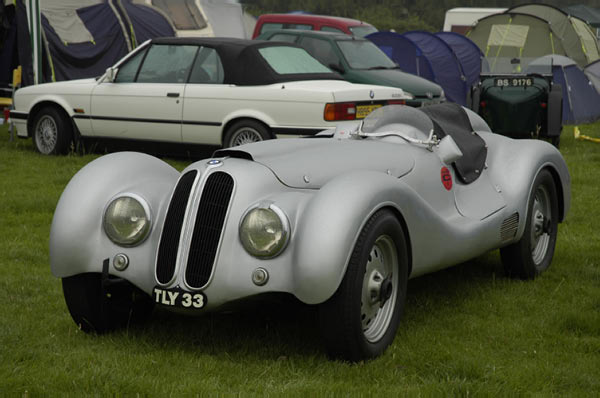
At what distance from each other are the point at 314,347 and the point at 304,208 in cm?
71

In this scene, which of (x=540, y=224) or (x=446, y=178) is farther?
(x=540, y=224)

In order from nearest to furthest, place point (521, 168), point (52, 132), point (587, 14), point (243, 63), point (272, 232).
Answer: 1. point (272, 232)
2. point (521, 168)
3. point (243, 63)
4. point (52, 132)
5. point (587, 14)

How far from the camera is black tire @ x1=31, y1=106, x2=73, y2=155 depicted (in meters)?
11.1

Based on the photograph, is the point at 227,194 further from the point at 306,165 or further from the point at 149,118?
the point at 149,118

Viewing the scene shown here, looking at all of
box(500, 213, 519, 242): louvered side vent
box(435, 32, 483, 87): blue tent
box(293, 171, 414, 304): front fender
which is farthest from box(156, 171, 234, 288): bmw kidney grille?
box(435, 32, 483, 87): blue tent

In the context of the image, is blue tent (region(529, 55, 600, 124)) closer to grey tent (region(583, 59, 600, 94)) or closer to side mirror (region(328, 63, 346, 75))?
grey tent (region(583, 59, 600, 94))

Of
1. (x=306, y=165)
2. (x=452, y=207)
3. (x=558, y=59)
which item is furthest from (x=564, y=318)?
(x=558, y=59)

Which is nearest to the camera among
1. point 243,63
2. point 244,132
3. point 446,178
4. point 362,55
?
point 446,178

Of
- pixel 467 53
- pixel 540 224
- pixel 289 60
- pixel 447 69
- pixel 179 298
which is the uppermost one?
pixel 289 60

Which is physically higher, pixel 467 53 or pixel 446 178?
pixel 446 178

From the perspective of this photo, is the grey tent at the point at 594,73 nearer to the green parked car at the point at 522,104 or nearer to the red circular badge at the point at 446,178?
the green parked car at the point at 522,104

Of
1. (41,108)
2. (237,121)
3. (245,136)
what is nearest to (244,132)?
(245,136)

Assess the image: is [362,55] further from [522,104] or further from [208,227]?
[208,227]

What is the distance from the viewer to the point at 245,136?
995cm
